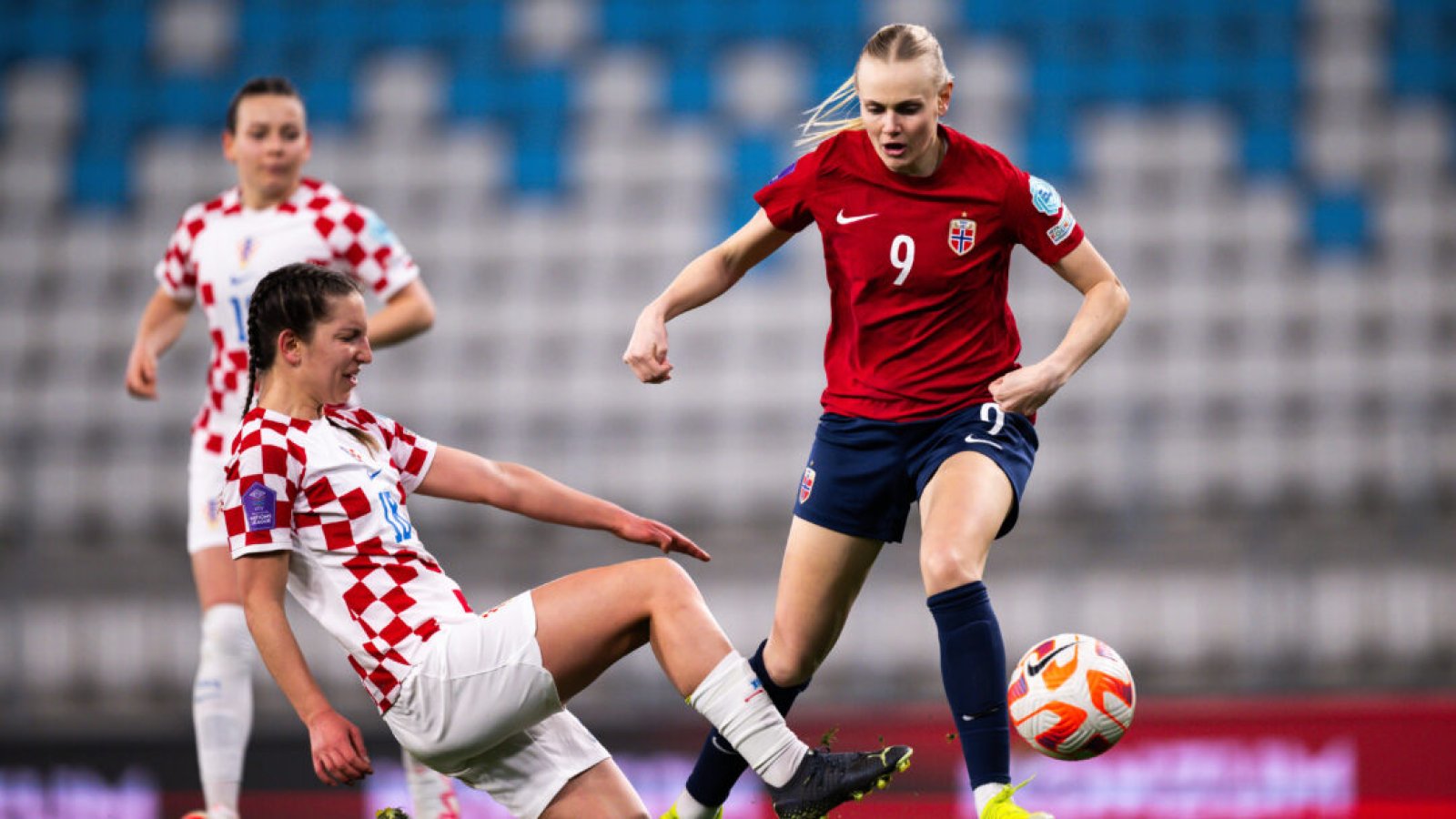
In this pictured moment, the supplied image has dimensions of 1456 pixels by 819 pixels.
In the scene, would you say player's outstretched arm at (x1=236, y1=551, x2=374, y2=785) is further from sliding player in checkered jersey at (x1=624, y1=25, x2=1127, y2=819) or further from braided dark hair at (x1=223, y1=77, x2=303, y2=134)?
braided dark hair at (x1=223, y1=77, x2=303, y2=134)

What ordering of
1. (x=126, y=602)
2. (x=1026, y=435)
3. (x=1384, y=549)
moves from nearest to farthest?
(x=1026, y=435)
(x=1384, y=549)
(x=126, y=602)

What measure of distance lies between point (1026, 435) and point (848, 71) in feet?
23.5

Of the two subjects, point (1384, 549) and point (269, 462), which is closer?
point (269, 462)

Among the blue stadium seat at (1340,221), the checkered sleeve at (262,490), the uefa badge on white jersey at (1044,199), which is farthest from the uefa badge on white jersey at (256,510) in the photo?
the blue stadium seat at (1340,221)

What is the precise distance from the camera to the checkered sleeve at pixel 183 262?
4.59 metres

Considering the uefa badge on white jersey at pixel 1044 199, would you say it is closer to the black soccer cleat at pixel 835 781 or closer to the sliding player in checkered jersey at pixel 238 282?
the black soccer cleat at pixel 835 781

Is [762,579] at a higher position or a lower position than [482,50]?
lower

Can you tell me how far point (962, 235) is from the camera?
11.5 feet

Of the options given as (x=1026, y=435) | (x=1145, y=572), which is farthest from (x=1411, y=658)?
(x=1026, y=435)

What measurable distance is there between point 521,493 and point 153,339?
1.77 m

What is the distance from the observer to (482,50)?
10.6 meters

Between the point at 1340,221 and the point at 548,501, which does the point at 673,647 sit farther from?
the point at 1340,221

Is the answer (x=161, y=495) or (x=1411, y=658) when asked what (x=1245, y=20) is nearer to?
(x=1411, y=658)

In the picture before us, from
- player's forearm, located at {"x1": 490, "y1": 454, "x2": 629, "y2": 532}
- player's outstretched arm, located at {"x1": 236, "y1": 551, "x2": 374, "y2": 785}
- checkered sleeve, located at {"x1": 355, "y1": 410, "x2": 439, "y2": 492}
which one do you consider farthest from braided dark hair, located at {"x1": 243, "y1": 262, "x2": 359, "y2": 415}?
player's forearm, located at {"x1": 490, "y1": 454, "x2": 629, "y2": 532}
